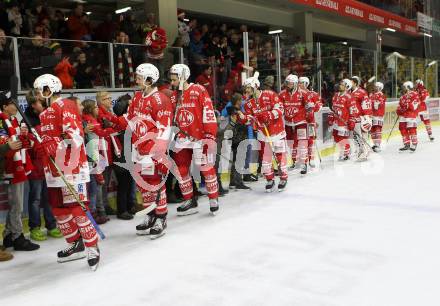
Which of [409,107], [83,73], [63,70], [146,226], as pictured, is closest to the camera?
[146,226]

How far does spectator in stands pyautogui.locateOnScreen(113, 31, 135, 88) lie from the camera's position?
6113 mm

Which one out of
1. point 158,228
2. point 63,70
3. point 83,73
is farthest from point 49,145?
point 83,73

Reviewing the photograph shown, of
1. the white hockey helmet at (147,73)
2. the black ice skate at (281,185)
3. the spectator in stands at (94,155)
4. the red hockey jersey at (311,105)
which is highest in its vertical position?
the white hockey helmet at (147,73)

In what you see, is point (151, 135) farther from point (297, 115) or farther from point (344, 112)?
point (344, 112)

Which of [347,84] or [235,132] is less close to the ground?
[347,84]

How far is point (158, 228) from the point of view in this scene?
418 centimetres

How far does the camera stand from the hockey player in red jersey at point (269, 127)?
5.88 m

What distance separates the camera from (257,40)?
832 cm

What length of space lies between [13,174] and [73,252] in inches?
33.0

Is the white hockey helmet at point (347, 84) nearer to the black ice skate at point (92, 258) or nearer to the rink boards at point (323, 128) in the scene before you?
the rink boards at point (323, 128)

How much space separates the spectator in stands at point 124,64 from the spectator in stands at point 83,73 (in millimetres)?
417

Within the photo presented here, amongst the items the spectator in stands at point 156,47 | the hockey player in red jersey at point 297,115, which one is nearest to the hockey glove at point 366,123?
the hockey player in red jersey at point 297,115

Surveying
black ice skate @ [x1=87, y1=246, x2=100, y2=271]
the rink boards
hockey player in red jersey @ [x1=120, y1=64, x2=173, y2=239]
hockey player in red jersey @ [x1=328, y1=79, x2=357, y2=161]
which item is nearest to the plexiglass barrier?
the rink boards

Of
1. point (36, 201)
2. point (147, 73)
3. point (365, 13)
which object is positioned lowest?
point (36, 201)
